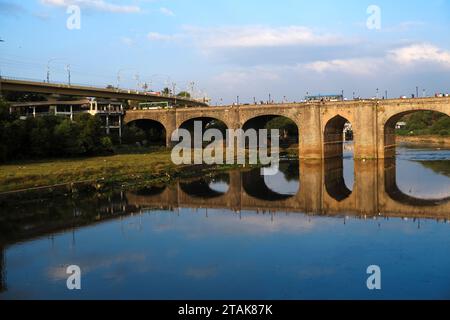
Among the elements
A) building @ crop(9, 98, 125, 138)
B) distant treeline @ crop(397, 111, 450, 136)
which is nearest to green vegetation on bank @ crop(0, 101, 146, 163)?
building @ crop(9, 98, 125, 138)

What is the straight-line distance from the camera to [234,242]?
→ 23.4 metres

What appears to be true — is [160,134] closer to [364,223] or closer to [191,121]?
[191,121]

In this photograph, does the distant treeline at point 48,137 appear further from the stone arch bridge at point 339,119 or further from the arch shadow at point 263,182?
the stone arch bridge at point 339,119

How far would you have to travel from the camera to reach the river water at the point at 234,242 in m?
17.1

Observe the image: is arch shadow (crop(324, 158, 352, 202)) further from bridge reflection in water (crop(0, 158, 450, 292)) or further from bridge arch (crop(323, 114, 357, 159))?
bridge arch (crop(323, 114, 357, 159))

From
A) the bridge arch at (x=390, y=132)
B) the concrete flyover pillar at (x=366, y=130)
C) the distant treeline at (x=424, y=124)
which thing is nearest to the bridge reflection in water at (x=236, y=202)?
the concrete flyover pillar at (x=366, y=130)

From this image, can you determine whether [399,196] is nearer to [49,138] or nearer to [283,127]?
[49,138]

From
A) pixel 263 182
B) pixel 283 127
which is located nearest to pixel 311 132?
pixel 263 182

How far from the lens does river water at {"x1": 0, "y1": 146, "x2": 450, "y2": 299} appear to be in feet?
56.0

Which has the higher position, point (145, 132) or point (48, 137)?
point (145, 132)

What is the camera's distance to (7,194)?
108 feet

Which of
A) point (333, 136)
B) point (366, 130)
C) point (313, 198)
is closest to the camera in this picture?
point (313, 198)

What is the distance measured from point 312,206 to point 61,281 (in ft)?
61.7
